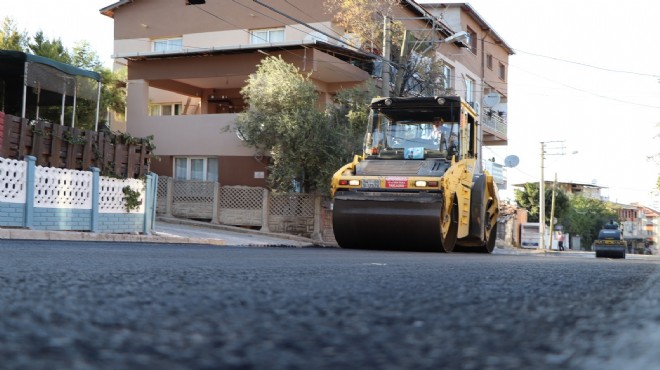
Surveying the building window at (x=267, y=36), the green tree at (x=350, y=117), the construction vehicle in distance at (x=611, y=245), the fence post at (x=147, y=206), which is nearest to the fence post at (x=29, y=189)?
the fence post at (x=147, y=206)

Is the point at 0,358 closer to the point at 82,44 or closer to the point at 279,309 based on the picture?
the point at 279,309

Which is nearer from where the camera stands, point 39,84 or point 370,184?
point 370,184

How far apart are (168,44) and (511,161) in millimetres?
17449

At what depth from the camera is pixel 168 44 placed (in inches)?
1087

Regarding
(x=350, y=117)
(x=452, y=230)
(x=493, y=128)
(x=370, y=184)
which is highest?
(x=493, y=128)

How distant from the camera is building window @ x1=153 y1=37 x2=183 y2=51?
2727cm

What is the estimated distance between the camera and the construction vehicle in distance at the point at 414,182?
38.4 feet

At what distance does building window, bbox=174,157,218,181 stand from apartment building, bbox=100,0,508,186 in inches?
1.5

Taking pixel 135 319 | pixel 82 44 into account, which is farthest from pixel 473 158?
pixel 82 44

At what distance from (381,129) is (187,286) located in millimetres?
11166

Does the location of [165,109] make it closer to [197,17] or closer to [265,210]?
[197,17]

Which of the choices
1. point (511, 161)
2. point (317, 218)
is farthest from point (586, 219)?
point (317, 218)

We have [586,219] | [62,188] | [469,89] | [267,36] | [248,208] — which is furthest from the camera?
[586,219]

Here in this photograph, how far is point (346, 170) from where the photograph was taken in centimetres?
1259
